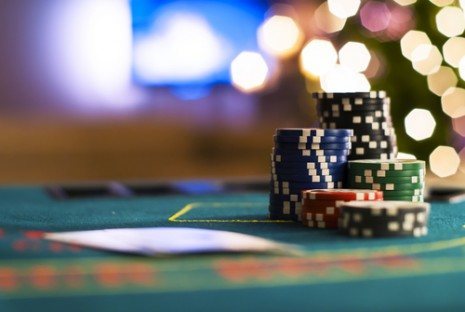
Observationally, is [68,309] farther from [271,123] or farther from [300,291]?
[271,123]

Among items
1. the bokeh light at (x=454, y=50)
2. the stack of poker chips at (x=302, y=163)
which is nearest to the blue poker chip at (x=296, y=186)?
the stack of poker chips at (x=302, y=163)

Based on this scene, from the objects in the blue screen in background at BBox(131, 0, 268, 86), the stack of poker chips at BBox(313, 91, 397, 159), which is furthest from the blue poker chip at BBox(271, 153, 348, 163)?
the blue screen in background at BBox(131, 0, 268, 86)

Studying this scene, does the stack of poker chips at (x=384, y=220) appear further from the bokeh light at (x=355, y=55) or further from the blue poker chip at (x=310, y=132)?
the bokeh light at (x=355, y=55)

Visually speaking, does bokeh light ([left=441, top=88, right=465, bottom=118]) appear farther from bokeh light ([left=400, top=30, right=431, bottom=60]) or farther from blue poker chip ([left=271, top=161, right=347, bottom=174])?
blue poker chip ([left=271, top=161, right=347, bottom=174])

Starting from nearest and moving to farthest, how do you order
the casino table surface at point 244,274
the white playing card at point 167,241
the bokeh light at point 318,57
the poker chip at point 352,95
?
the casino table surface at point 244,274, the white playing card at point 167,241, the poker chip at point 352,95, the bokeh light at point 318,57

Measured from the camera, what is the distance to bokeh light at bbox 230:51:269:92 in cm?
834

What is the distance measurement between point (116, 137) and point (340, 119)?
17.3 feet

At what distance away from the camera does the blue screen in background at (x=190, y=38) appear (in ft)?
26.7

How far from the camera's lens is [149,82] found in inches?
323

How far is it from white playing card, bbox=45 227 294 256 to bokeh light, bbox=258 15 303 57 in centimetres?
629

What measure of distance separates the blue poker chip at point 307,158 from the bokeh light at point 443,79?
10.6ft

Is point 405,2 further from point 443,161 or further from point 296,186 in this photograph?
point 296,186

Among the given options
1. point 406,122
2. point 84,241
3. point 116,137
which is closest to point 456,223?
point 84,241

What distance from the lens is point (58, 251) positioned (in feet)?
6.24
